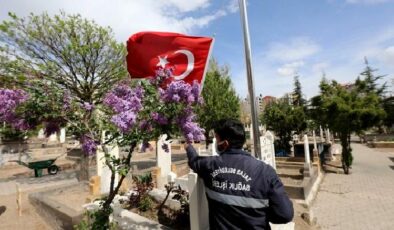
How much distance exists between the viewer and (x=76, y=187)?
11.0 metres

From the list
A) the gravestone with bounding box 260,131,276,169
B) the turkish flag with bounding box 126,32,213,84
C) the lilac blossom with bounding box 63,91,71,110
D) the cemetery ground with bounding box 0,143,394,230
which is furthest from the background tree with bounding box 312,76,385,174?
the lilac blossom with bounding box 63,91,71,110

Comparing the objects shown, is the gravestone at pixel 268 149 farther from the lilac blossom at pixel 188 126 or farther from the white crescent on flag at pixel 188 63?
the lilac blossom at pixel 188 126

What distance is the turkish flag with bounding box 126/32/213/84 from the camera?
16.8 feet

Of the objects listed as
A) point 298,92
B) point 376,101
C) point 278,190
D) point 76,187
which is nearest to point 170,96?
point 278,190

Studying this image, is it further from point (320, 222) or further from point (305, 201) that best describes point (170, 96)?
point (305, 201)

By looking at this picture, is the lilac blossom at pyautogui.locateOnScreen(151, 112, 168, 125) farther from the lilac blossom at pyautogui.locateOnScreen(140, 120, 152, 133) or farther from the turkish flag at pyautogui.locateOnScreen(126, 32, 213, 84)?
the turkish flag at pyautogui.locateOnScreen(126, 32, 213, 84)

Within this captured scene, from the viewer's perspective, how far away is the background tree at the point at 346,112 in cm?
1514

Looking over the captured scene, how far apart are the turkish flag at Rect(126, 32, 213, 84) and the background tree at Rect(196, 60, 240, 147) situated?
17.1 metres

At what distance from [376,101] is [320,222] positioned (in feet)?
36.1

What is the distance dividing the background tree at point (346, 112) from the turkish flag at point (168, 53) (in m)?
13.1

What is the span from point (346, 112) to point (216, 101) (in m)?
10.7

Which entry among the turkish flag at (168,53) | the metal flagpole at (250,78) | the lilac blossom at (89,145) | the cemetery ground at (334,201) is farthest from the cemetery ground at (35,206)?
the turkish flag at (168,53)

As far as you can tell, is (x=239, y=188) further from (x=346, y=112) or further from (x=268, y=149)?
(x=346, y=112)

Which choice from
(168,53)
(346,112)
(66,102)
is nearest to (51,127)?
(66,102)
